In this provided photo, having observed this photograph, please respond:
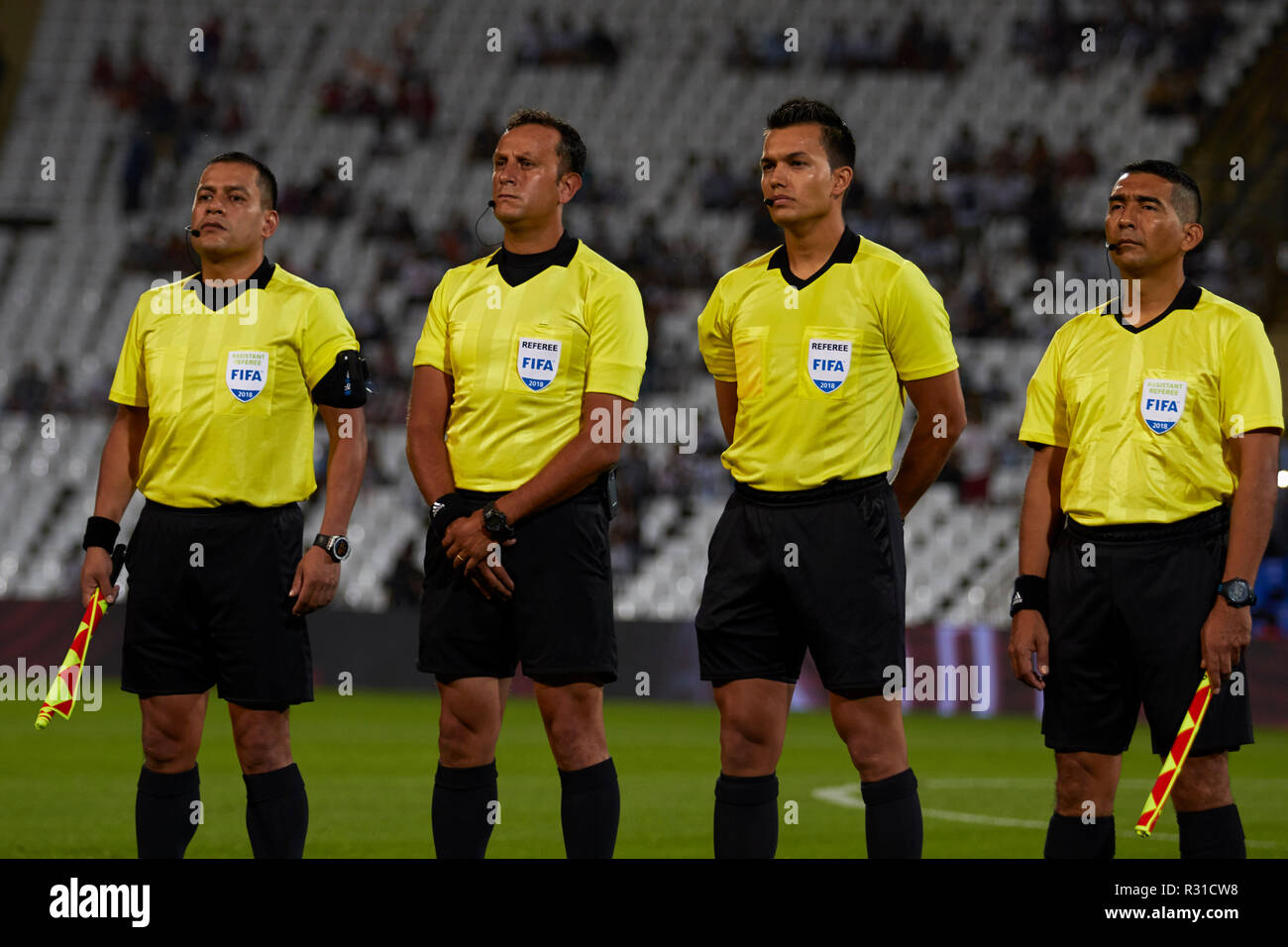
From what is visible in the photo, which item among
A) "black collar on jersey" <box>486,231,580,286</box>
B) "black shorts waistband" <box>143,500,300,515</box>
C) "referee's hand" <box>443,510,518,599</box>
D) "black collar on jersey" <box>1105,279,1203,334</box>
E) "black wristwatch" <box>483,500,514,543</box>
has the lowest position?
"referee's hand" <box>443,510,518,599</box>

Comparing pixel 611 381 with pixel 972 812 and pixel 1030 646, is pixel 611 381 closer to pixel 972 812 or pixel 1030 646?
pixel 1030 646

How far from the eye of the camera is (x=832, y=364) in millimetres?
4797

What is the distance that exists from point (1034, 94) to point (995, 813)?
1231cm

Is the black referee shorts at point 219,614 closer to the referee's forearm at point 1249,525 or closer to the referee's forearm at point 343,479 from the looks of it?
the referee's forearm at point 343,479

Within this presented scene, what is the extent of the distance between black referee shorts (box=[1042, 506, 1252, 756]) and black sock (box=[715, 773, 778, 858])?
76cm

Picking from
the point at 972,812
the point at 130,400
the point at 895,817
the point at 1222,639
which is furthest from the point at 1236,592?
the point at 972,812

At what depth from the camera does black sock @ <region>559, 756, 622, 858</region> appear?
491cm

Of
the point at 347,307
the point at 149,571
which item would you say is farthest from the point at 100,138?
the point at 149,571

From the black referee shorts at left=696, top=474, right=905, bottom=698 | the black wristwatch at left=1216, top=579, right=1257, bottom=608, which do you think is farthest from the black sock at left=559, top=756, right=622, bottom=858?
the black wristwatch at left=1216, top=579, right=1257, bottom=608

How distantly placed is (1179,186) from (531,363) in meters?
1.83

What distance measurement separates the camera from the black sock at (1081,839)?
472 centimetres

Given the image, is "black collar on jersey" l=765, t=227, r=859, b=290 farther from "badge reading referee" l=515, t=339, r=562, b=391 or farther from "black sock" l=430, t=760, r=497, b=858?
"black sock" l=430, t=760, r=497, b=858

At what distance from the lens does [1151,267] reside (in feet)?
16.1

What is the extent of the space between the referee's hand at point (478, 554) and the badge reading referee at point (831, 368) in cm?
94
